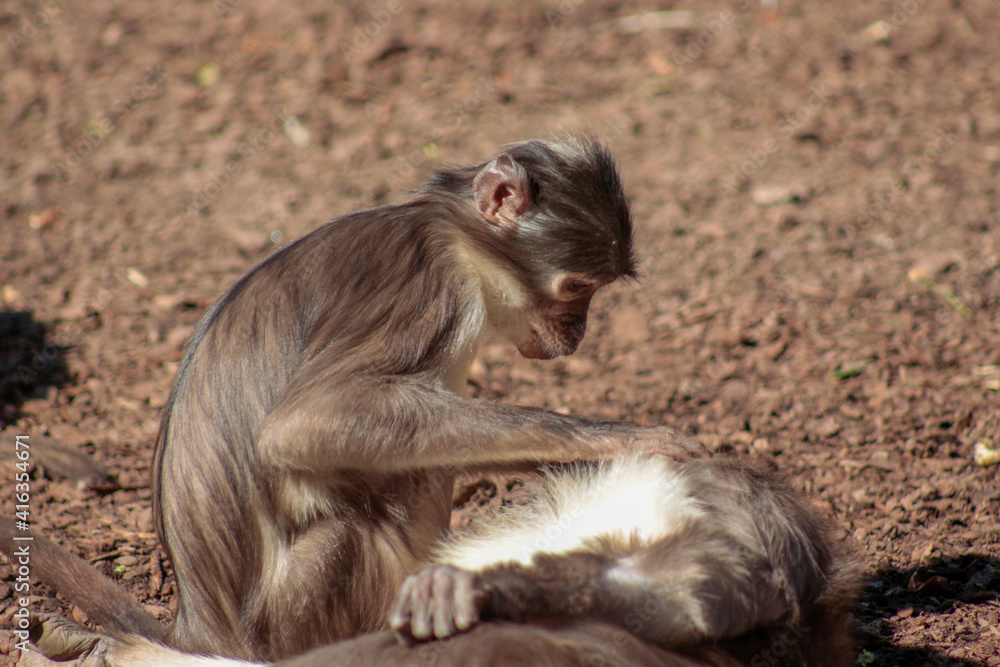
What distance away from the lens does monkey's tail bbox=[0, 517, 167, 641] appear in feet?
13.1

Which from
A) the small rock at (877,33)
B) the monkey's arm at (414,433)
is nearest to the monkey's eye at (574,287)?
the monkey's arm at (414,433)

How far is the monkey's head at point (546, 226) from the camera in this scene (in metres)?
4.36

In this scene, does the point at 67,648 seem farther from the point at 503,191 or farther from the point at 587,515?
the point at 503,191

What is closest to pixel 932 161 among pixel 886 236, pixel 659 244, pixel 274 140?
pixel 886 236

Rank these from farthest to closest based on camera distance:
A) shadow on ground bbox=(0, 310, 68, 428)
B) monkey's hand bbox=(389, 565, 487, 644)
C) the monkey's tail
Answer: shadow on ground bbox=(0, 310, 68, 428), the monkey's tail, monkey's hand bbox=(389, 565, 487, 644)

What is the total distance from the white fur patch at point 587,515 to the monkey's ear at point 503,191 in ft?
4.15

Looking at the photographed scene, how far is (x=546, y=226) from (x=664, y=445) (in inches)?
49.6

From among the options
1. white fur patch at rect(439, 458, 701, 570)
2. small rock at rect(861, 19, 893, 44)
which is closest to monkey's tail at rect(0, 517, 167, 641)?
white fur patch at rect(439, 458, 701, 570)

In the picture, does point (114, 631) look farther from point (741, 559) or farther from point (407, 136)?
point (407, 136)

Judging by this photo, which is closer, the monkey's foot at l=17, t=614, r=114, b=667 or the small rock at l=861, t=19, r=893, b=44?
the monkey's foot at l=17, t=614, r=114, b=667

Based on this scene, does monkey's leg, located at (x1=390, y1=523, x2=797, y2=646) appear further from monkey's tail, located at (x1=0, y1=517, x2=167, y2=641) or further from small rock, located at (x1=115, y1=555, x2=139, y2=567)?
small rock, located at (x1=115, y1=555, x2=139, y2=567)

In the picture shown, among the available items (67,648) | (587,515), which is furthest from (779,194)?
(67,648)

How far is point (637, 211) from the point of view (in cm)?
779

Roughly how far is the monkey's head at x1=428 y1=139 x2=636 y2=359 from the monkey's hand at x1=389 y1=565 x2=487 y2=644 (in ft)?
6.05
